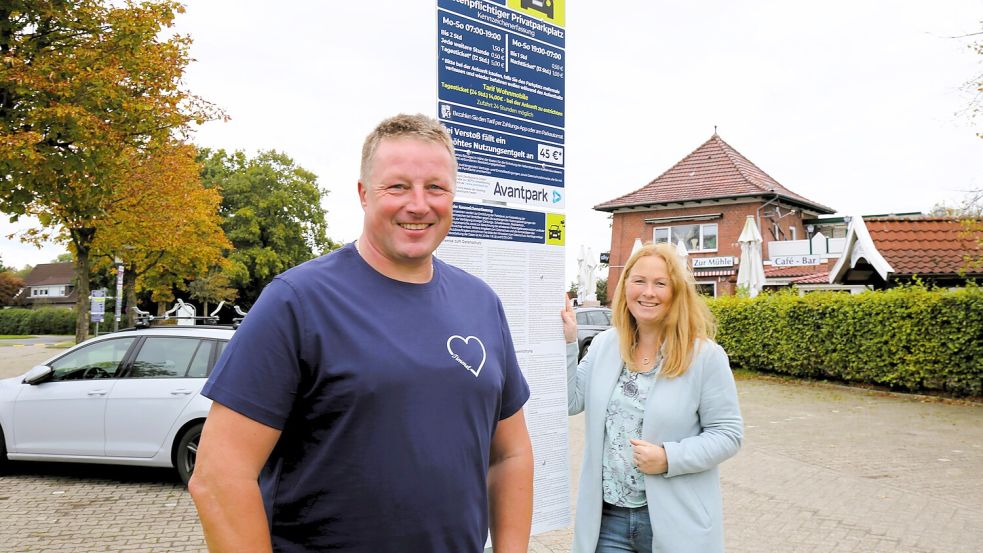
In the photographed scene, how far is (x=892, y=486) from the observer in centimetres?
752

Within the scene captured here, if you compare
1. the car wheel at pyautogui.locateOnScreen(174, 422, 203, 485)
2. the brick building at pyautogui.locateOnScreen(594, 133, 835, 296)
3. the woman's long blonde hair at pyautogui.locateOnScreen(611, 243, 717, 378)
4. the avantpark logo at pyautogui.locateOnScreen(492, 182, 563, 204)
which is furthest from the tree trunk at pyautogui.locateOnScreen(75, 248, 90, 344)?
the brick building at pyautogui.locateOnScreen(594, 133, 835, 296)

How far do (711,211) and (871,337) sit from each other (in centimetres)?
2235

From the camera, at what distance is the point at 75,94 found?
1073cm

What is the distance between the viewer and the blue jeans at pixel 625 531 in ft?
9.36

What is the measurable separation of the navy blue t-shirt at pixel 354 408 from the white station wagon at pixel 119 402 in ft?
19.8

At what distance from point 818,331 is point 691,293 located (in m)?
14.9

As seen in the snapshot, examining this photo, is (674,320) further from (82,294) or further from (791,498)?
(82,294)

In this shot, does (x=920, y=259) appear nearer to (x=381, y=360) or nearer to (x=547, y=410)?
(x=547, y=410)

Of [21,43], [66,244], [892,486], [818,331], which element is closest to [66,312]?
[66,244]

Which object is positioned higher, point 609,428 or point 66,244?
point 66,244

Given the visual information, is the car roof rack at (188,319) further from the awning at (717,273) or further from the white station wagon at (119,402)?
the awning at (717,273)

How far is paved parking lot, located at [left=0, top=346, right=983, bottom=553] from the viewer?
5730 mm

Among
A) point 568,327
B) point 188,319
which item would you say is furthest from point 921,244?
point 188,319

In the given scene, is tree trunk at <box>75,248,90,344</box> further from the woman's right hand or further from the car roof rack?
the woman's right hand
